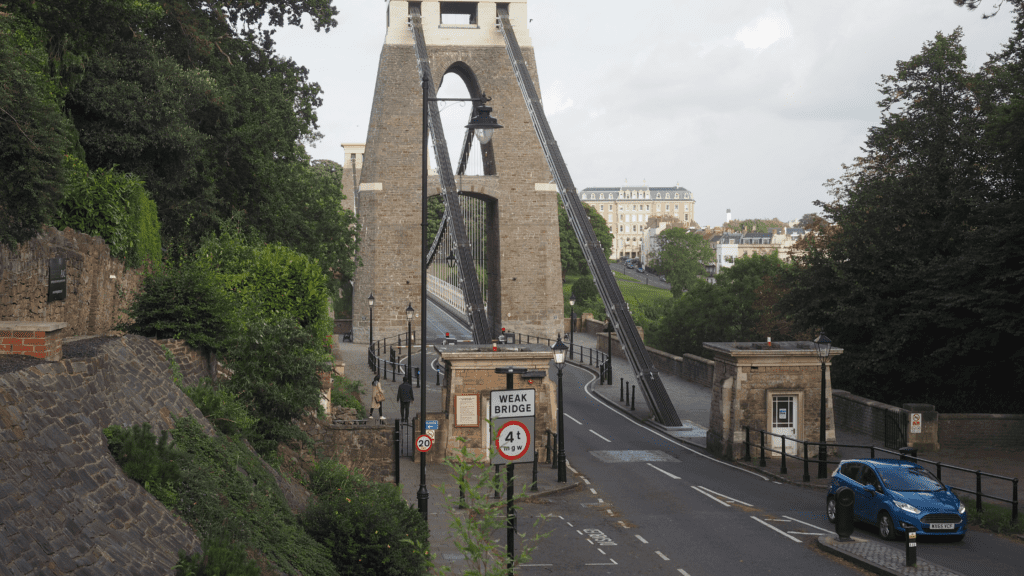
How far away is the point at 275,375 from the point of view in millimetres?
17766

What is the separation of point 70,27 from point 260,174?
1032 centimetres

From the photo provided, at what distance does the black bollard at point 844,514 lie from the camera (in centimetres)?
1478

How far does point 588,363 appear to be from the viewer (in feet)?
153

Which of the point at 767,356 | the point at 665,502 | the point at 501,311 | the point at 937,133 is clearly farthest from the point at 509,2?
the point at 665,502

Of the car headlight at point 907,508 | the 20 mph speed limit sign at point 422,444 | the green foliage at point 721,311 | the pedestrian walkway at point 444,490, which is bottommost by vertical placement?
the pedestrian walkway at point 444,490

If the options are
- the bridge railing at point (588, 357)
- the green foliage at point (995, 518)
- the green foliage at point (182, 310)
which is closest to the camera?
the green foliage at point (995, 518)

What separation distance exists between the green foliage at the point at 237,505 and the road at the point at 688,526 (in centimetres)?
335

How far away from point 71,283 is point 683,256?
105747 millimetres

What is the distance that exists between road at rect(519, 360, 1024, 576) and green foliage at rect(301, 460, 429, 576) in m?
1.93

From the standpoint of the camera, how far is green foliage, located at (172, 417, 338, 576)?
9.78 metres

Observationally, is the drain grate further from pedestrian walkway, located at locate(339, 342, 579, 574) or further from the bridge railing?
the bridge railing

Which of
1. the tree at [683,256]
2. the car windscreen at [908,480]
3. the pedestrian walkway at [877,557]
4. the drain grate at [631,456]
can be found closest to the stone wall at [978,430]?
the drain grate at [631,456]

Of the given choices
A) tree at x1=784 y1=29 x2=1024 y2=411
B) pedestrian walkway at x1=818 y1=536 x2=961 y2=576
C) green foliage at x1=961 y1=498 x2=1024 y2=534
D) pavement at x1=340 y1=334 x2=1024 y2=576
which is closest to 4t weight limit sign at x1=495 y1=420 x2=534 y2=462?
pavement at x1=340 y1=334 x2=1024 y2=576

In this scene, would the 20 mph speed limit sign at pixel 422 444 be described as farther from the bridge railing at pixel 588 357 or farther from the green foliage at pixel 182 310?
the bridge railing at pixel 588 357
